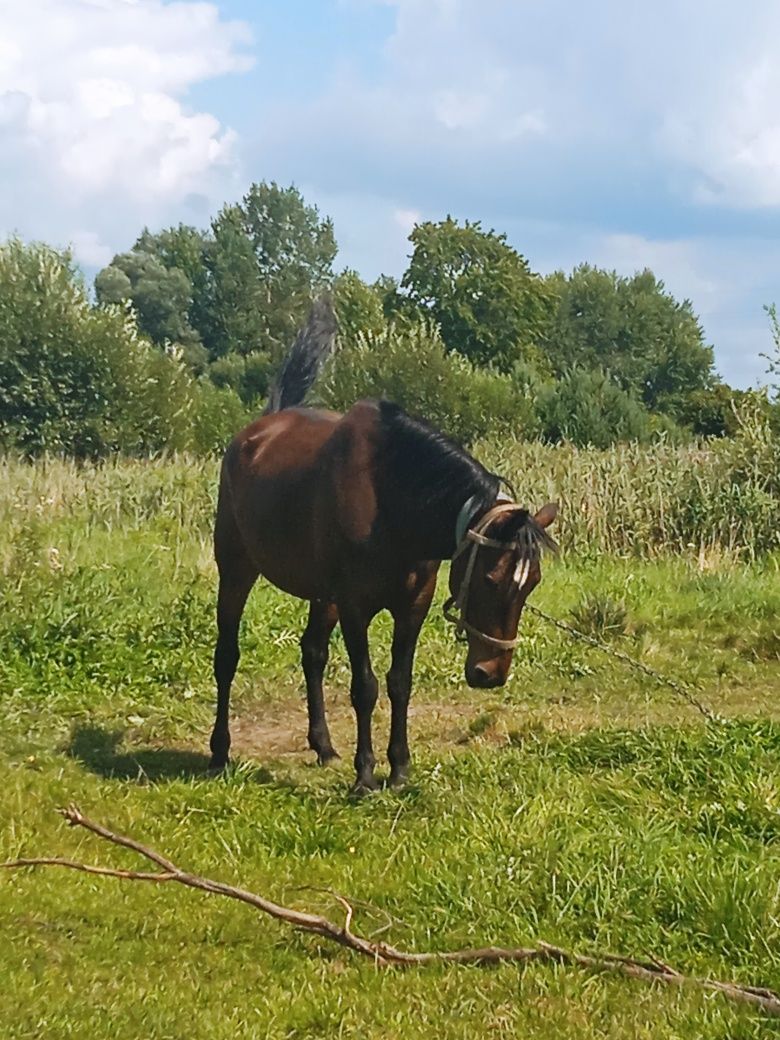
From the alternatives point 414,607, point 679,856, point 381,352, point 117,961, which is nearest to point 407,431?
point 414,607

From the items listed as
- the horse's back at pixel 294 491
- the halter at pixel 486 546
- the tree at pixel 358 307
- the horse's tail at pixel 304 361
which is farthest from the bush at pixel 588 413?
the halter at pixel 486 546

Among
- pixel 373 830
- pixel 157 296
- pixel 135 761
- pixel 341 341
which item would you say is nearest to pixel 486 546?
pixel 373 830

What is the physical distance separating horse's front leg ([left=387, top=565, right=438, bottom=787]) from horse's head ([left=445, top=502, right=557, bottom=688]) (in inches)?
26.0

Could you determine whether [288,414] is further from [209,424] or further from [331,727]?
[209,424]

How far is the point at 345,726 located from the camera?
762 cm

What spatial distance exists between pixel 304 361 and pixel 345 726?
8.89 feet

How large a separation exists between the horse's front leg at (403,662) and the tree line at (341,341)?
4.71 metres

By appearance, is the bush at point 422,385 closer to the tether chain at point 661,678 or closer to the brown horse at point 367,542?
the tether chain at point 661,678

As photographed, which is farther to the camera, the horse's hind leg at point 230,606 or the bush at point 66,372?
the bush at point 66,372

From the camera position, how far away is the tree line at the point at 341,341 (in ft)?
99.7

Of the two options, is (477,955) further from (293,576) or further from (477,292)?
(477,292)

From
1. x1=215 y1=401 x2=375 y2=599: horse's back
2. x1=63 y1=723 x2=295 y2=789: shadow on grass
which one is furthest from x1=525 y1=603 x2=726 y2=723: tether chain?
x1=63 y1=723 x2=295 y2=789: shadow on grass

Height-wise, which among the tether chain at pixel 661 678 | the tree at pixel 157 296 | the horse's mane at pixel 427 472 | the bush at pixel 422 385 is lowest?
the tether chain at pixel 661 678

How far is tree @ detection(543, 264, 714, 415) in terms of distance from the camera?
237 feet
